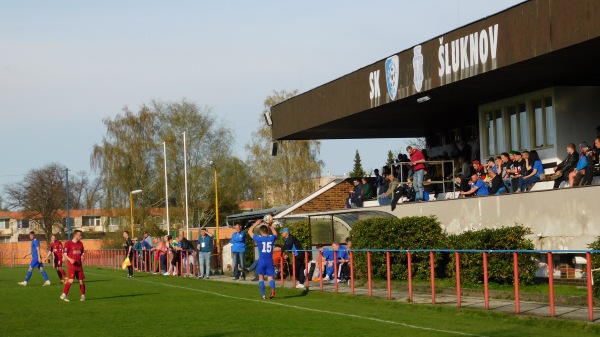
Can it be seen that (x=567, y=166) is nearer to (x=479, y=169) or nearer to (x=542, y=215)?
(x=542, y=215)

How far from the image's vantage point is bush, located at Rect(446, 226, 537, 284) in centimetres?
2308

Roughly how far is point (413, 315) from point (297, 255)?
33.9 ft

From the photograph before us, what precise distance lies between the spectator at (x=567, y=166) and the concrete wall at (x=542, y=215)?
70 centimetres

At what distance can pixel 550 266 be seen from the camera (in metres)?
17.4

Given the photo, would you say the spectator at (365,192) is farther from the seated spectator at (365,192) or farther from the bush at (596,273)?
the bush at (596,273)

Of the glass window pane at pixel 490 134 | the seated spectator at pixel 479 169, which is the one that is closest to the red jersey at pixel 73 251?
the seated spectator at pixel 479 169

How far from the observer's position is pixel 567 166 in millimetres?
26344

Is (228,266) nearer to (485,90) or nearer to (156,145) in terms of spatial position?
(485,90)

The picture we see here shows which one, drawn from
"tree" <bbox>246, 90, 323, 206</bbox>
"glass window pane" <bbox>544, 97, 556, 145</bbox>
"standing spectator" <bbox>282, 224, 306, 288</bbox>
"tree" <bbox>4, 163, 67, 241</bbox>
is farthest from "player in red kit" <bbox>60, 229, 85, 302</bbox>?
"tree" <bbox>4, 163, 67, 241</bbox>

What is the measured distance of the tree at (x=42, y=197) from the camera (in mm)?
114000

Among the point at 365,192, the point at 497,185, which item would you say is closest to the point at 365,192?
the point at 365,192

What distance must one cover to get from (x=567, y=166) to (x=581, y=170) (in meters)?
1.13

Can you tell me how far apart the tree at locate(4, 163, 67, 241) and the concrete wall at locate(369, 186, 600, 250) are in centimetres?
8871

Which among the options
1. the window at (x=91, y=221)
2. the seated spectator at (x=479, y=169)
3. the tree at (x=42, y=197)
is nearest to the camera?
the seated spectator at (x=479, y=169)
